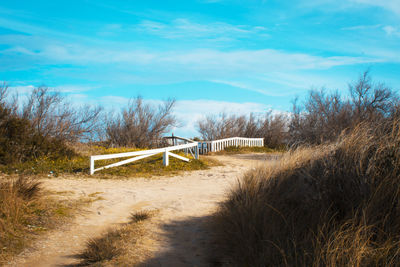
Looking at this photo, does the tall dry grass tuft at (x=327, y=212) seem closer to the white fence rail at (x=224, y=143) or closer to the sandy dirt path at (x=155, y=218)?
the sandy dirt path at (x=155, y=218)

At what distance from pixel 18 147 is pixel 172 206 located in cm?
920

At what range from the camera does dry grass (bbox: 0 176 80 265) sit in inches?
197

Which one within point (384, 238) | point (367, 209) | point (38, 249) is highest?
point (367, 209)

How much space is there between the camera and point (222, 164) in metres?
15.7

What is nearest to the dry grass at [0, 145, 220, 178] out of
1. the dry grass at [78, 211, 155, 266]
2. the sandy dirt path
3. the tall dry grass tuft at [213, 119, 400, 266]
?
the sandy dirt path

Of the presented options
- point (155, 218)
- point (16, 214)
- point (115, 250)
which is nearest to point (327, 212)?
point (115, 250)

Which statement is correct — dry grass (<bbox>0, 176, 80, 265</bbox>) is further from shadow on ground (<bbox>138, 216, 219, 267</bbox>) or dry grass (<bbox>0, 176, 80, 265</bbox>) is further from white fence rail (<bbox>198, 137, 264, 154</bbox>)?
white fence rail (<bbox>198, 137, 264, 154</bbox>)

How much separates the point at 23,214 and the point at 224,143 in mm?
18896

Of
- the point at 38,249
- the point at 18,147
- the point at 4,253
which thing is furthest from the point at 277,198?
the point at 18,147

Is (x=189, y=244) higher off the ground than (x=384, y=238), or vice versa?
(x=384, y=238)

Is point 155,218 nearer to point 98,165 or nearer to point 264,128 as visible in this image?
point 98,165

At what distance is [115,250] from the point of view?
4.51 m

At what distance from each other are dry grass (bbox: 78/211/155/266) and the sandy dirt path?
19 centimetres

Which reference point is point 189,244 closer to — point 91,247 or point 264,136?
point 91,247
